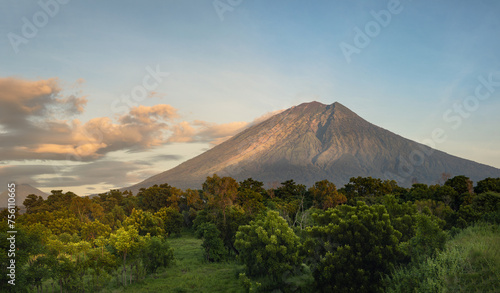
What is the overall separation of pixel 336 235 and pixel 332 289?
3616 mm

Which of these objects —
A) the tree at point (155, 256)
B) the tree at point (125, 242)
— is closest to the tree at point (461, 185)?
the tree at point (155, 256)

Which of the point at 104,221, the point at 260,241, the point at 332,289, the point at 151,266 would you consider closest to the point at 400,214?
the point at 332,289

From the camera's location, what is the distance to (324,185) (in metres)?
65.9

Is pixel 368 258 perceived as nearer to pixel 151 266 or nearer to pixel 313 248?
pixel 313 248

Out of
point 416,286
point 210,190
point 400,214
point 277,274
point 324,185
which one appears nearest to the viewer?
point 416,286

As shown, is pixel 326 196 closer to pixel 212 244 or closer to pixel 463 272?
pixel 212 244

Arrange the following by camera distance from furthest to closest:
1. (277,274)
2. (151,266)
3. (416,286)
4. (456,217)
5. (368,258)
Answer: (456,217) → (151,266) → (277,274) → (368,258) → (416,286)

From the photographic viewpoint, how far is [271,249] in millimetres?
24906

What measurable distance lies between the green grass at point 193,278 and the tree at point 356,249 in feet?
33.1

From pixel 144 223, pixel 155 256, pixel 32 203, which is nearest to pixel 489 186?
pixel 155 256

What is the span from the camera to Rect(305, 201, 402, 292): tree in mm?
20062

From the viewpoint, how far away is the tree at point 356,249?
20062 mm

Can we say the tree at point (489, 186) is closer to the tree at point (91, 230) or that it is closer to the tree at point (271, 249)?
the tree at point (271, 249)

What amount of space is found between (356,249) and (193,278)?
19.5 metres
